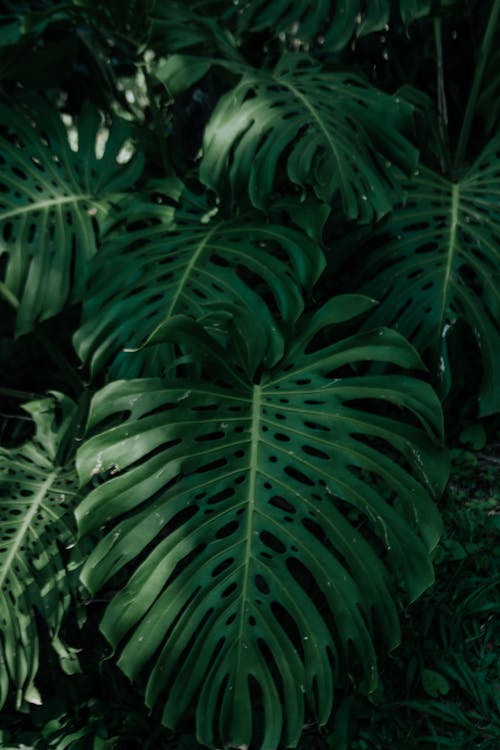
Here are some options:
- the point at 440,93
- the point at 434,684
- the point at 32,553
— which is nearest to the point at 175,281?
the point at 32,553

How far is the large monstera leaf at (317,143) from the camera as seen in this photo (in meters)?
2.16

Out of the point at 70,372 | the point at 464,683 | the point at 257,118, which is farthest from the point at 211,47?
the point at 464,683

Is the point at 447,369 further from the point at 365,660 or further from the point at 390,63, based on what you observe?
the point at 390,63

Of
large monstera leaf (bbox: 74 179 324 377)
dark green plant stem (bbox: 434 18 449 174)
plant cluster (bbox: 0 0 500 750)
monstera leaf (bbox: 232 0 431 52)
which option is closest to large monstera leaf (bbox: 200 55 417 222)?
plant cluster (bbox: 0 0 500 750)

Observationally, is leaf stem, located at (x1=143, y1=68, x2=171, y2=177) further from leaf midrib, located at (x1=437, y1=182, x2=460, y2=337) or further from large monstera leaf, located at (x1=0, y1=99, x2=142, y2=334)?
leaf midrib, located at (x1=437, y1=182, x2=460, y2=337)

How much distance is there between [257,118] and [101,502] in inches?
37.8

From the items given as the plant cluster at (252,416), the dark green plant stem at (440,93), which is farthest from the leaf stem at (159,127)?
the dark green plant stem at (440,93)

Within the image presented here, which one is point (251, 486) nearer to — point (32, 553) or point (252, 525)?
point (252, 525)

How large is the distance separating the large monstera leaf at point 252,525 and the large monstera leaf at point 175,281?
7.2 inches

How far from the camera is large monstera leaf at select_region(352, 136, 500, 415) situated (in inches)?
91.4

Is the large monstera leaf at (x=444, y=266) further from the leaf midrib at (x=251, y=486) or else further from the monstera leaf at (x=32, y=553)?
the monstera leaf at (x=32, y=553)

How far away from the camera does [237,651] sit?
1744mm

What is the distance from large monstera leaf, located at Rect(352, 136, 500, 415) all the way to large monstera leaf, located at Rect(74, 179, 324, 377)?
0.28 metres

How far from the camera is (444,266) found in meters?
2.43
